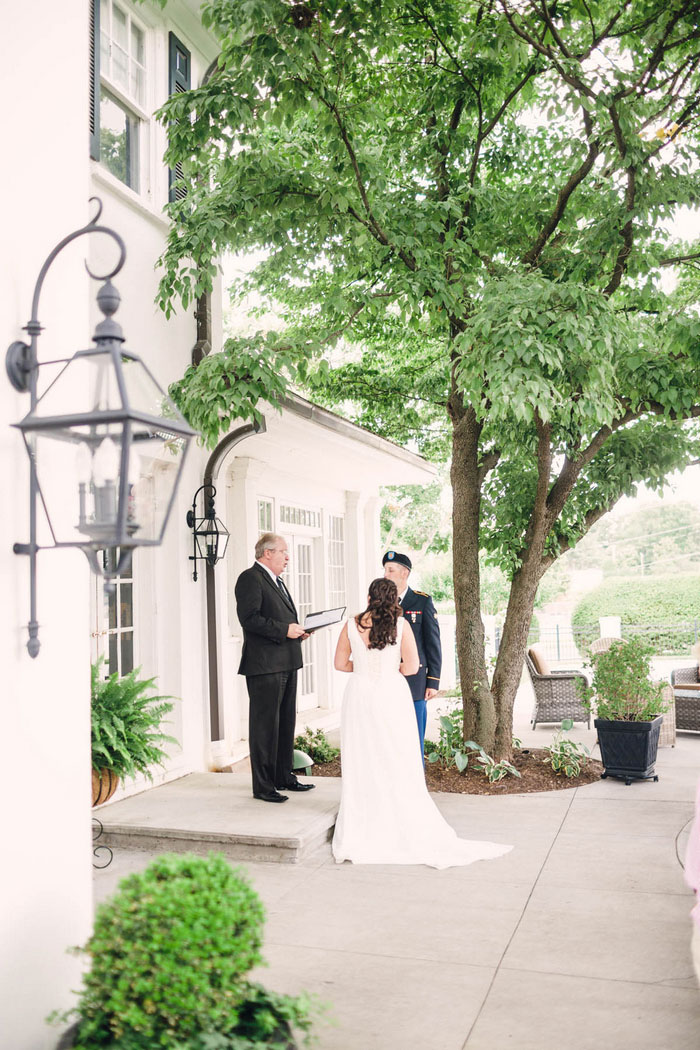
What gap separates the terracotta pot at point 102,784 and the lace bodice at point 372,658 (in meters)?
1.79

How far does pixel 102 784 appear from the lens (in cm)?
466

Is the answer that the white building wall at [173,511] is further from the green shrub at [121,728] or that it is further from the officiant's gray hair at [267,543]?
the green shrub at [121,728]

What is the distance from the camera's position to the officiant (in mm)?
6086

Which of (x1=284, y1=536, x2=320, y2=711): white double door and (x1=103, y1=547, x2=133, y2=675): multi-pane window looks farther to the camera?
(x1=284, y1=536, x2=320, y2=711): white double door

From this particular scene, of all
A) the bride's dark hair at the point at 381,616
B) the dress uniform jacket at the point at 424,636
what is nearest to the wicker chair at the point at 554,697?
the dress uniform jacket at the point at 424,636

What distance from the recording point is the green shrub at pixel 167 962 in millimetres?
2229

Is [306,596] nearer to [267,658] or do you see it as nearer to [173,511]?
[173,511]

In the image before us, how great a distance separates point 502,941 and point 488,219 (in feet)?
18.5

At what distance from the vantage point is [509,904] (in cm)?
460

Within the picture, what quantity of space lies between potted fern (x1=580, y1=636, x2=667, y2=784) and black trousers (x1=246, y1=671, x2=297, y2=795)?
285 centimetres

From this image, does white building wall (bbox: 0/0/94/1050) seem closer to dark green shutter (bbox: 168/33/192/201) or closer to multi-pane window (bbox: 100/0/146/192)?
multi-pane window (bbox: 100/0/146/192)

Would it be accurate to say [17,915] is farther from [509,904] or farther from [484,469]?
[484,469]

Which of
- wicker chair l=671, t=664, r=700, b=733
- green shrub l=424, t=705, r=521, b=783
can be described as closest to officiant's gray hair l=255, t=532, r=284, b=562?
green shrub l=424, t=705, r=521, b=783

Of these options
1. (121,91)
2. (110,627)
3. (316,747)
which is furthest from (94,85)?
(316,747)
